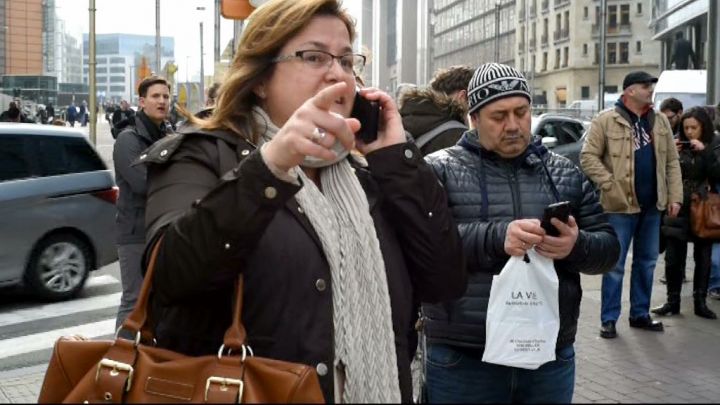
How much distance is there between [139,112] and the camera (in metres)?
7.39

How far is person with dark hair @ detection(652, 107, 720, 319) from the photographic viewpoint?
910 cm

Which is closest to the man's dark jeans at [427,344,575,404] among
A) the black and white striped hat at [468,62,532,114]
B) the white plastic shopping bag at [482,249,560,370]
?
the white plastic shopping bag at [482,249,560,370]

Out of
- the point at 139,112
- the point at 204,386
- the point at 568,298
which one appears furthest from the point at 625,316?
the point at 204,386

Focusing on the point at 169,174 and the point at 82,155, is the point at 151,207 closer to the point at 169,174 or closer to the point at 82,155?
the point at 169,174

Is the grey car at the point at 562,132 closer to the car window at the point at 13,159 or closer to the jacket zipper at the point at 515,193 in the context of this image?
the car window at the point at 13,159

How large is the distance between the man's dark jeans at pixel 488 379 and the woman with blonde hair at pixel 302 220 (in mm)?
971

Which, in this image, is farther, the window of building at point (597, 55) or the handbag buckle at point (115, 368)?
the window of building at point (597, 55)

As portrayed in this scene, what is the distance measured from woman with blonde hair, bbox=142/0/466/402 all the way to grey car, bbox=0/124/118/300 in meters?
7.78

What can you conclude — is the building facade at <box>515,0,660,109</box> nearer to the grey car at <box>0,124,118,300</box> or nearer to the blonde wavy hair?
the grey car at <box>0,124,118,300</box>

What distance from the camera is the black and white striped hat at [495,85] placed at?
3.76m

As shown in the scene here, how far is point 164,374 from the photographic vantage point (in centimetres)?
189

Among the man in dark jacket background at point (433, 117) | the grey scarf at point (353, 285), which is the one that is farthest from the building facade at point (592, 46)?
the grey scarf at point (353, 285)

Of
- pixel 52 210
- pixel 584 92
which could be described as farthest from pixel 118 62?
pixel 52 210

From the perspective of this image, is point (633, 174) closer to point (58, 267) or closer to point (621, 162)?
point (621, 162)
